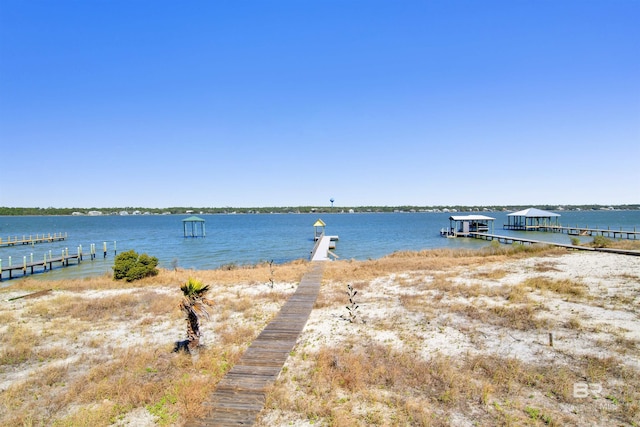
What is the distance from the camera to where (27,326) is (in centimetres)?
1330

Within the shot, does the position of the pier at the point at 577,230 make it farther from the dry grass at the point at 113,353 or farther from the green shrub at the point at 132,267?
the green shrub at the point at 132,267

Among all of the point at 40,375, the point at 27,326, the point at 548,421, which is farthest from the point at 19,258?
the point at 548,421

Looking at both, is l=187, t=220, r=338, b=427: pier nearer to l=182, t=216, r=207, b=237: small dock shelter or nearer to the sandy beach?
the sandy beach

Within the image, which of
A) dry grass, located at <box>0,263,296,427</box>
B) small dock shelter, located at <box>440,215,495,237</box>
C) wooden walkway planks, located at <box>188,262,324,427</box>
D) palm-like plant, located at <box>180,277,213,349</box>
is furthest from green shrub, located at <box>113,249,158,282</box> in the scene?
small dock shelter, located at <box>440,215,495,237</box>

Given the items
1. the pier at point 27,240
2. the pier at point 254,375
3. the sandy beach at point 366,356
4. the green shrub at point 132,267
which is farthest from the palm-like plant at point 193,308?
the pier at point 27,240

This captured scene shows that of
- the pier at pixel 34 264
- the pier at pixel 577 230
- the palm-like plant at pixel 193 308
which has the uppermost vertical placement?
the palm-like plant at pixel 193 308

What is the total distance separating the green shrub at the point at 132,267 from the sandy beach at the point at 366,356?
438cm

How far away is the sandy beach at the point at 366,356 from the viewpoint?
23.7 ft

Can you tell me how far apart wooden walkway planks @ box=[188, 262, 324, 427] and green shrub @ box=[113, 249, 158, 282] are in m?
13.5

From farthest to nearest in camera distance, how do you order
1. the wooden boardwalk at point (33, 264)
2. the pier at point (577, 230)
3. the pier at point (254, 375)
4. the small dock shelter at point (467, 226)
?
the small dock shelter at point (467, 226), the pier at point (577, 230), the wooden boardwalk at point (33, 264), the pier at point (254, 375)

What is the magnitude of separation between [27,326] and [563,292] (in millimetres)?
22687

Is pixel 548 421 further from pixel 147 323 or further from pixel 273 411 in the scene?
pixel 147 323

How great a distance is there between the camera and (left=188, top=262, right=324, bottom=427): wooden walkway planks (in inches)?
278

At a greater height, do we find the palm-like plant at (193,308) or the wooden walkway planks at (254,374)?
the palm-like plant at (193,308)
